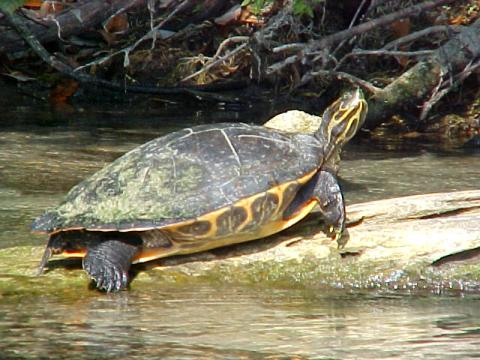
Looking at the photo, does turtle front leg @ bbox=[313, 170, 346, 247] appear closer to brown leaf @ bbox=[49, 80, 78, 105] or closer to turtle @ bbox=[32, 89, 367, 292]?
turtle @ bbox=[32, 89, 367, 292]

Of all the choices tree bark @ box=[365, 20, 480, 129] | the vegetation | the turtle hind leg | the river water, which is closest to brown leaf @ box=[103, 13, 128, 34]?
the vegetation

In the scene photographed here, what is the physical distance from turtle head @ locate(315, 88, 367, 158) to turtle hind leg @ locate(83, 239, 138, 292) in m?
1.13

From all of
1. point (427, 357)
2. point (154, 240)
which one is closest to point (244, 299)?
point (154, 240)

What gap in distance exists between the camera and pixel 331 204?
5129 millimetres

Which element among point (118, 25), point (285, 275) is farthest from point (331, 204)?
point (118, 25)

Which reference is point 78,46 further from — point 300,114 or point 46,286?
point 46,286

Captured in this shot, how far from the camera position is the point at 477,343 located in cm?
385

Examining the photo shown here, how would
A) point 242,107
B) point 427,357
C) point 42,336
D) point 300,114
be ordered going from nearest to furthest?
point 427,357
point 42,336
point 300,114
point 242,107

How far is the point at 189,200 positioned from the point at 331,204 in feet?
2.15

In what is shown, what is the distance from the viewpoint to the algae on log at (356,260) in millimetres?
4969

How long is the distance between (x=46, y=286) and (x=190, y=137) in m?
0.94

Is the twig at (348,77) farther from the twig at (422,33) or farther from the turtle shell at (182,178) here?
the turtle shell at (182,178)

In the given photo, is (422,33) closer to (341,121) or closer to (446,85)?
(446,85)

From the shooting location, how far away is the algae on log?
497 cm
